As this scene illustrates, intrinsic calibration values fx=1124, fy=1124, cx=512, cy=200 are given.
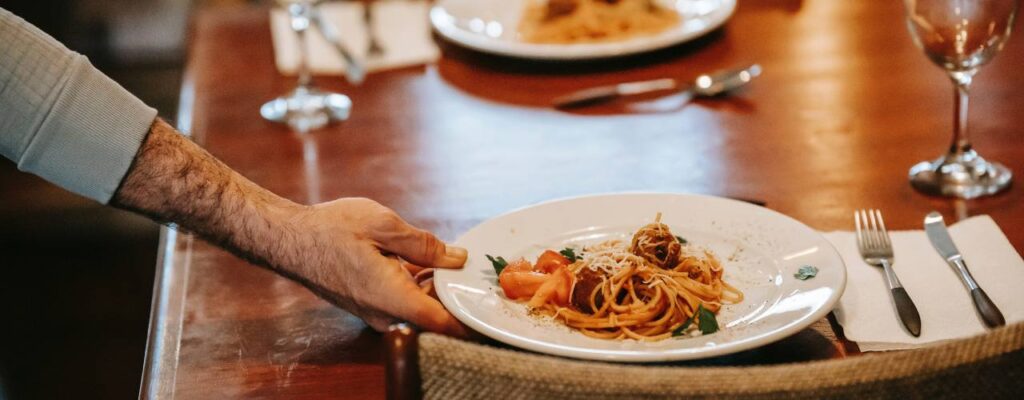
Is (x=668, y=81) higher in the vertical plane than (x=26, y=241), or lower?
higher

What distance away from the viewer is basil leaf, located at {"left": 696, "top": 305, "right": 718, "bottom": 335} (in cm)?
107

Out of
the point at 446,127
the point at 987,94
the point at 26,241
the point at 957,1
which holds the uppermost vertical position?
the point at 957,1

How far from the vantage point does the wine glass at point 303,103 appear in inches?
78.4

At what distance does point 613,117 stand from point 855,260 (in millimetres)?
698

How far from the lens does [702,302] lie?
1123mm

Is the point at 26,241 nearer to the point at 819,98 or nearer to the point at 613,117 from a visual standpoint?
the point at 613,117

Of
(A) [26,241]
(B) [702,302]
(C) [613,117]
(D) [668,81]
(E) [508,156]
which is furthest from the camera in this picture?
(A) [26,241]

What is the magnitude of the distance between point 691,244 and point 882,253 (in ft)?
0.72

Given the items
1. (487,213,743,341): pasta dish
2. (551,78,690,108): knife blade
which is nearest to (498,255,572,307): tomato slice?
(487,213,743,341): pasta dish

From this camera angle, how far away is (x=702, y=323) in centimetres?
108

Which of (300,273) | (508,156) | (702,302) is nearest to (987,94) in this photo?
(508,156)

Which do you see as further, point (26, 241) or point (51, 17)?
point (51, 17)

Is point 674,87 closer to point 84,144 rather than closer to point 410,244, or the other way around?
point 410,244

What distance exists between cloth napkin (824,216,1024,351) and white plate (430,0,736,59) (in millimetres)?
859
